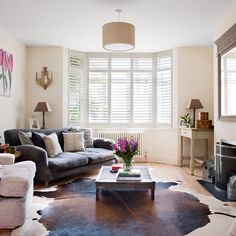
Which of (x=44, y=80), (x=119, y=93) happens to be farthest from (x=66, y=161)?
(x=119, y=93)

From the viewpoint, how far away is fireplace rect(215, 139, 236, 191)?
3.58 metres

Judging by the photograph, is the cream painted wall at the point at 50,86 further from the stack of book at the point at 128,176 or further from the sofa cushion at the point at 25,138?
the stack of book at the point at 128,176

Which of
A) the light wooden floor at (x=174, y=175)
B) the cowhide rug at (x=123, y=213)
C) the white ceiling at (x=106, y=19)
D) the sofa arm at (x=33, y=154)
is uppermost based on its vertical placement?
the white ceiling at (x=106, y=19)

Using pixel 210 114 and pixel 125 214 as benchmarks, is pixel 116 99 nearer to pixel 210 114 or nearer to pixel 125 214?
pixel 210 114

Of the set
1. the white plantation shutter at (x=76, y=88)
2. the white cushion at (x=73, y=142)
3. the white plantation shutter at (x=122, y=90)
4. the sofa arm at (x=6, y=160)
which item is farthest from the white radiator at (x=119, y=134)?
the sofa arm at (x=6, y=160)

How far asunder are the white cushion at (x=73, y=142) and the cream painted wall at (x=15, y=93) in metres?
1.08

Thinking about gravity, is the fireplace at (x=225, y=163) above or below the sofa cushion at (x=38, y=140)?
below

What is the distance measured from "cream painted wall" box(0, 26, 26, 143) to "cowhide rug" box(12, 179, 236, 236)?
1771 millimetres

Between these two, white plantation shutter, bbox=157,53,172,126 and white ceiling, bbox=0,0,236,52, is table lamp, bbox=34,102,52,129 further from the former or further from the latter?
white plantation shutter, bbox=157,53,172,126

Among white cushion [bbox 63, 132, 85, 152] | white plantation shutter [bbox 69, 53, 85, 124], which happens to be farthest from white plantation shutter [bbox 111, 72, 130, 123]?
white cushion [bbox 63, 132, 85, 152]

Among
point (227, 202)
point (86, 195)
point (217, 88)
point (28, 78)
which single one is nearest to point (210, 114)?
point (217, 88)

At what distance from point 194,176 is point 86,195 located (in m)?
2.12

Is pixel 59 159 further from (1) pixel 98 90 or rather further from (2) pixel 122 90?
(2) pixel 122 90

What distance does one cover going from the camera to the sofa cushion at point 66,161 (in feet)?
12.8
